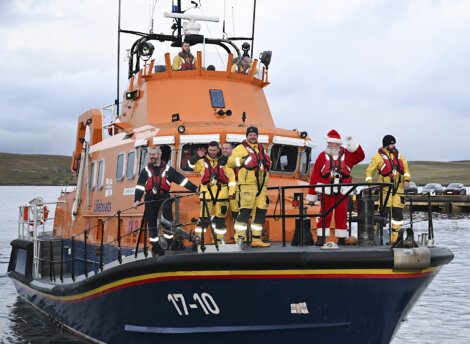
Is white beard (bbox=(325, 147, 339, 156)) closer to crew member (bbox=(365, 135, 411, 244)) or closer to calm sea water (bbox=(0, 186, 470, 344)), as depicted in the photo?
crew member (bbox=(365, 135, 411, 244))

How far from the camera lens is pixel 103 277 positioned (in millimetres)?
8242

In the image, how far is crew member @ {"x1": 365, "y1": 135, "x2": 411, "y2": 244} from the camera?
8445 mm

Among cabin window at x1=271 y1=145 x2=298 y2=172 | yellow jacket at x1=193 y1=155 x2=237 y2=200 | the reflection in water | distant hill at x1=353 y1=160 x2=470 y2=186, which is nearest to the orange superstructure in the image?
cabin window at x1=271 y1=145 x2=298 y2=172

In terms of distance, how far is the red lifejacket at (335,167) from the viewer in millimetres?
7859

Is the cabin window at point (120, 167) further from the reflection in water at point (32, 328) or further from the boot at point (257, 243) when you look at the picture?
the boot at point (257, 243)

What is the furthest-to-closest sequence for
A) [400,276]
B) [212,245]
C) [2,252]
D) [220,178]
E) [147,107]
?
[2,252]
[147,107]
[220,178]
[212,245]
[400,276]

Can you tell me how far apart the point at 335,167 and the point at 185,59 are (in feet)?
11.2

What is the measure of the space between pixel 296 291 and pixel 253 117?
12.9 ft

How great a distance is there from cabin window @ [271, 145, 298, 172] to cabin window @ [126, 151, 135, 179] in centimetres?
188

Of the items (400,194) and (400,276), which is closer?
(400,276)

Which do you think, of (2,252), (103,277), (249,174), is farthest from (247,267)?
(2,252)

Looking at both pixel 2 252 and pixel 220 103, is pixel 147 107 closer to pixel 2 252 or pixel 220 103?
pixel 220 103

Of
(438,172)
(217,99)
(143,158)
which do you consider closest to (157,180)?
(143,158)

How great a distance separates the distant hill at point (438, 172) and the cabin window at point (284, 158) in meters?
94.9
